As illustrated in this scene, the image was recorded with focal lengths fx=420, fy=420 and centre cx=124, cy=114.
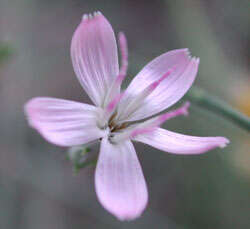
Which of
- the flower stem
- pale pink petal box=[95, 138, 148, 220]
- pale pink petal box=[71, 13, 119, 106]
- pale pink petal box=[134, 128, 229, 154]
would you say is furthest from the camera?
the flower stem

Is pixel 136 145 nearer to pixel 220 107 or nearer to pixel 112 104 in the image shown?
pixel 220 107

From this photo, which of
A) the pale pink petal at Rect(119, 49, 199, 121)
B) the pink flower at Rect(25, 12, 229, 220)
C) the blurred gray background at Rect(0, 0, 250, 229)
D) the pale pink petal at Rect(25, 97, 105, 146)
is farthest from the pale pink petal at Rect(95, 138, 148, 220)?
the blurred gray background at Rect(0, 0, 250, 229)

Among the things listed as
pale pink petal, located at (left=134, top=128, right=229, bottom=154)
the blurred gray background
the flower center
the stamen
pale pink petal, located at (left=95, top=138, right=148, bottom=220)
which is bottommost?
the blurred gray background

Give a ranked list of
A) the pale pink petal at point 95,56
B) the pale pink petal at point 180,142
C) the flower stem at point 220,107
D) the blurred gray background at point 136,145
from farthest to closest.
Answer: the blurred gray background at point 136,145, the flower stem at point 220,107, the pale pink petal at point 95,56, the pale pink petal at point 180,142

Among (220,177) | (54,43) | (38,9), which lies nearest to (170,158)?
(220,177)

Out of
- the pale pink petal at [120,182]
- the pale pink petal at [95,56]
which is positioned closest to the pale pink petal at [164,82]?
the pale pink petal at [95,56]

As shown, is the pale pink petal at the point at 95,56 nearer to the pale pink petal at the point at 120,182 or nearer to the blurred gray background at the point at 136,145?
the pale pink petal at the point at 120,182

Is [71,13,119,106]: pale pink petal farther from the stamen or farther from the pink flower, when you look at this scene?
the stamen
